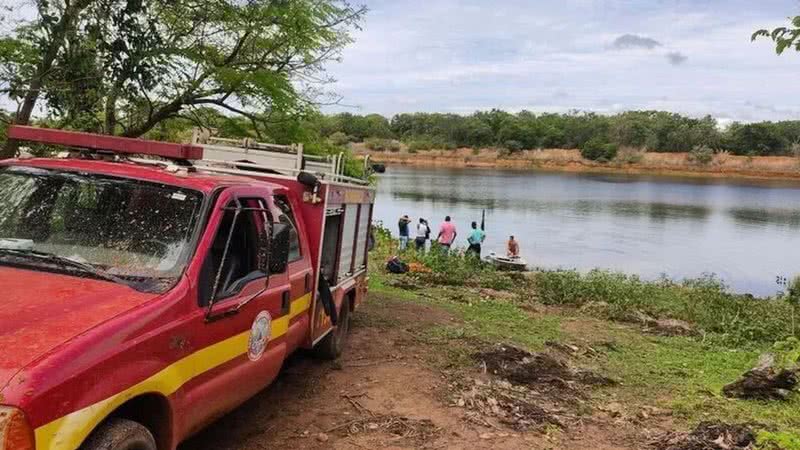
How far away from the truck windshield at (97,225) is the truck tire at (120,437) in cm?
70

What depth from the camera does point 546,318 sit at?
12547mm

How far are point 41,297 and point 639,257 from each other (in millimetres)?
31617

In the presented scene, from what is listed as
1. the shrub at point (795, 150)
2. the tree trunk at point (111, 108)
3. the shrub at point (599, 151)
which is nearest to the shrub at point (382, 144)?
the shrub at point (599, 151)

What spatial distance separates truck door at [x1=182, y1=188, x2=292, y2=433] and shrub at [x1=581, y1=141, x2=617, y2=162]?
109 metres

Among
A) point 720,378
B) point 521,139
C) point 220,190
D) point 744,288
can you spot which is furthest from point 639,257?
point 521,139

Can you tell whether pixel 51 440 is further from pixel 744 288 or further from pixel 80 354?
pixel 744 288

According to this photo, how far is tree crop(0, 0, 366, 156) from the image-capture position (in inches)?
296

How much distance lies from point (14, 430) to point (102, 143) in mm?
2821

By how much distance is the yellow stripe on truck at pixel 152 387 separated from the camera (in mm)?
2924

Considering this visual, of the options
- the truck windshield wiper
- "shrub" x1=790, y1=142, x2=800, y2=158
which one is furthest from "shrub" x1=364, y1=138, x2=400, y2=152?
the truck windshield wiper

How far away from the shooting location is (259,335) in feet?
16.1

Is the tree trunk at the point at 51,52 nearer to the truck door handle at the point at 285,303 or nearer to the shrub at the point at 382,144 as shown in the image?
the truck door handle at the point at 285,303

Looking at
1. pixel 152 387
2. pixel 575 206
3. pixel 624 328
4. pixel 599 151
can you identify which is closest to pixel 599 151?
pixel 599 151

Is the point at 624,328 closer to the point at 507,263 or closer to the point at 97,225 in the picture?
the point at 507,263
